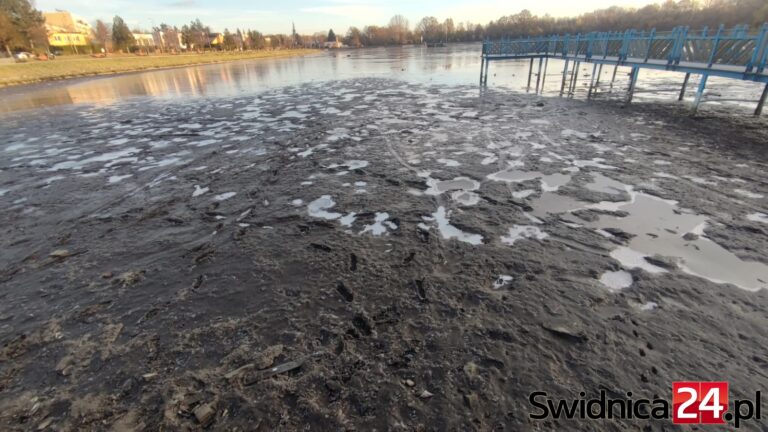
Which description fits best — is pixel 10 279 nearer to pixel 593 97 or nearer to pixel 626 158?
pixel 626 158

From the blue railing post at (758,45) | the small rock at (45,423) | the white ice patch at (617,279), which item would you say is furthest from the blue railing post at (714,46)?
the small rock at (45,423)

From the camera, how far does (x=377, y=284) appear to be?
15.1 ft

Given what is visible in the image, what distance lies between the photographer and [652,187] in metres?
7.19

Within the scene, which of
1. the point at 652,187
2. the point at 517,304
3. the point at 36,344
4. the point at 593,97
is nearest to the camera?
the point at 36,344

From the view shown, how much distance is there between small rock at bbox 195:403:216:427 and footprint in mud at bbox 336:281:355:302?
1.80m

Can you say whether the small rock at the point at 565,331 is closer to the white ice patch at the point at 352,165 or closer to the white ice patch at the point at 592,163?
the white ice patch at the point at 592,163

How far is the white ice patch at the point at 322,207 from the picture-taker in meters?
6.57

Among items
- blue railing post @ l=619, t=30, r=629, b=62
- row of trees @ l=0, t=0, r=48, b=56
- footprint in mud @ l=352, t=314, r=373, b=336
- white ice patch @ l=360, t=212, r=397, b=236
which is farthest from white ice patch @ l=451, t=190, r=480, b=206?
row of trees @ l=0, t=0, r=48, b=56

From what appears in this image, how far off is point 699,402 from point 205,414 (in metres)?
4.34

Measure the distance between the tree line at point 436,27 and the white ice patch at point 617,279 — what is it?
5904 cm

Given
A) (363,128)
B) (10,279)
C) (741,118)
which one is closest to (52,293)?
(10,279)

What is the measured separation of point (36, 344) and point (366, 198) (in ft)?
17.0

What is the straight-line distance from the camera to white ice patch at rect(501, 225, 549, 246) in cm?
556

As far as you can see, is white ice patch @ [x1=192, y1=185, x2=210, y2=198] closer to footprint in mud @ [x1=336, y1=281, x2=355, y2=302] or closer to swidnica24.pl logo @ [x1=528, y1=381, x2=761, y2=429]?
footprint in mud @ [x1=336, y1=281, x2=355, y2=302]
